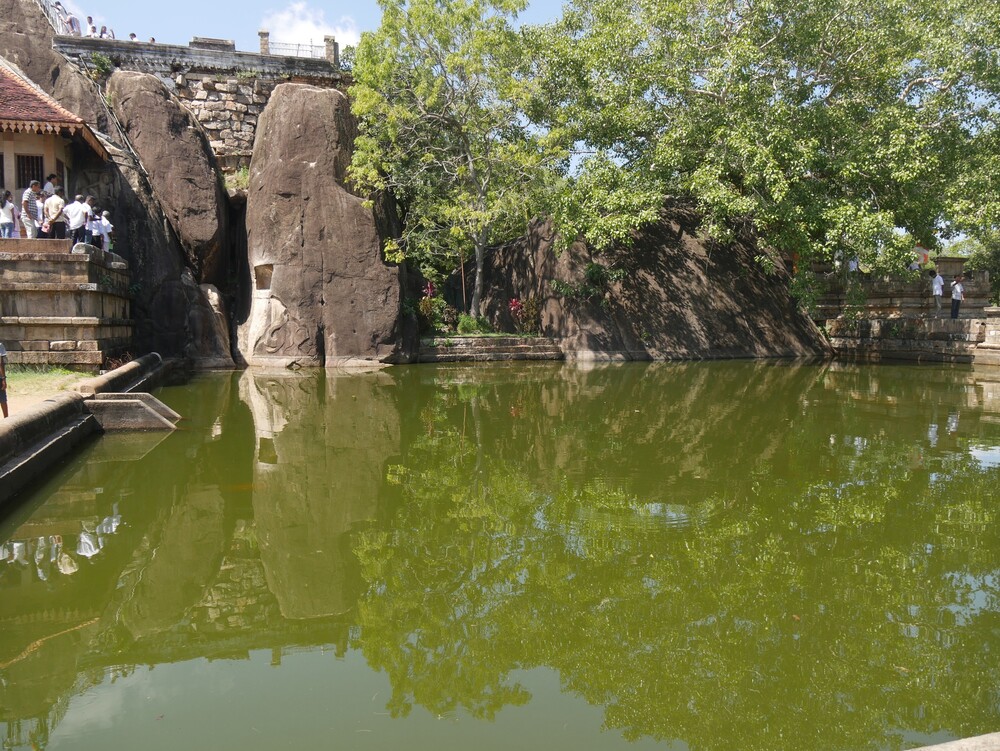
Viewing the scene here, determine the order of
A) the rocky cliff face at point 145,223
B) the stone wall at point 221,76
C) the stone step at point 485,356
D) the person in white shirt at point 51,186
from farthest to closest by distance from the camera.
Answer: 1. the stone wall at point 221,76
2. the stone step at point 485,356
3. the rocky cliff face at point 145,223
4. the person in white shirt at point 51,186

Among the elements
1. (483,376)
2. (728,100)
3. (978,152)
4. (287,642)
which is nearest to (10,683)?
(287,642)

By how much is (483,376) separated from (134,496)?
368 inches

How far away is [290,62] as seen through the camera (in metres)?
22.2

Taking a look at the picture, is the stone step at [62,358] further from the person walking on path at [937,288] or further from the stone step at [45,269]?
the person walking on path at [937,288]

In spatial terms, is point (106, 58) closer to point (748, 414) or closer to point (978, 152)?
point (748, 414)

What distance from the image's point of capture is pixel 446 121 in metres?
17.8

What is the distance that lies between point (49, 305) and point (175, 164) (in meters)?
7.00

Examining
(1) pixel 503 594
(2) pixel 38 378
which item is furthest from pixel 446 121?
(1) pixel 503 594

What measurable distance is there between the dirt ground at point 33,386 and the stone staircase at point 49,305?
0.69m

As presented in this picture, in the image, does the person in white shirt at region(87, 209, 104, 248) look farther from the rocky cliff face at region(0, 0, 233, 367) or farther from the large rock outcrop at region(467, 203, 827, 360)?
the large rock outcrop at region(467, 203, 827, 360)

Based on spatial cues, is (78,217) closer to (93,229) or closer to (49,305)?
(93,229)

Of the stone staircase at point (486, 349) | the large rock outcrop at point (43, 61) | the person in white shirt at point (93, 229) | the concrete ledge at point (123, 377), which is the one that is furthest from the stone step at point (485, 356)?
the large rock outcrop at point (43, 61)

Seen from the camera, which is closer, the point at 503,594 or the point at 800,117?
the point at 503,594

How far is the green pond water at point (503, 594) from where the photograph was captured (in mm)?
2928
